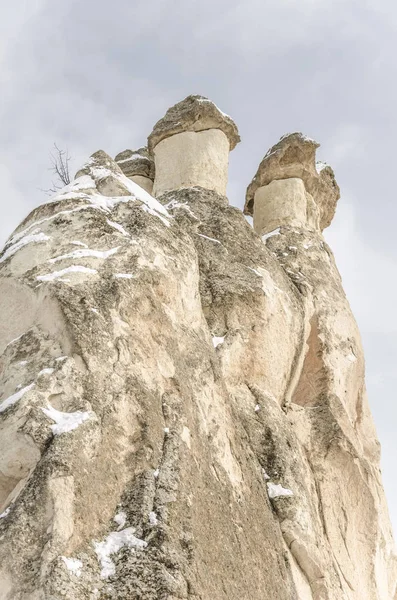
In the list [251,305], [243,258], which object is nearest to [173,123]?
[243,258]

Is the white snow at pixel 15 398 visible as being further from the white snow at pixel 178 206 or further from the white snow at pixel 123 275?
the white snow at pixel 178 206

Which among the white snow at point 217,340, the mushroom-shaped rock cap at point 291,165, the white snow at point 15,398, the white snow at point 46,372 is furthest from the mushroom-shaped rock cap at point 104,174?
the mushroom-shaped rock cap at point 291,165

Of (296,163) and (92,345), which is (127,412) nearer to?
(92,345)

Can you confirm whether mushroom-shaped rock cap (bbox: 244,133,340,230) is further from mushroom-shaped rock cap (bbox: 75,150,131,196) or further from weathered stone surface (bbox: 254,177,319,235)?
mushroom-shaped rock cap (bbox: 75,150,131,196)

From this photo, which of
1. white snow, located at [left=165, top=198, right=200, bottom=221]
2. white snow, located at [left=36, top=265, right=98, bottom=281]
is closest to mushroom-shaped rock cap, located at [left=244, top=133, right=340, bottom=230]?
white snow, located at [left=165, top=198, right=200, bottom=221]

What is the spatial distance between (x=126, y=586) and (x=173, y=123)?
7660mm

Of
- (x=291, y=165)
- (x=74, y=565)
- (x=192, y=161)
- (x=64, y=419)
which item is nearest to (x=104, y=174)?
(x=64, y=419)

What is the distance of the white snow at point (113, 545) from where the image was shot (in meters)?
3.71

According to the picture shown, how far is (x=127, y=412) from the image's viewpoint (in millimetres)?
4488

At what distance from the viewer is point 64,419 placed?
4.20 metres

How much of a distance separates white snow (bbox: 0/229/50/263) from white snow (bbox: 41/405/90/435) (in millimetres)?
1841

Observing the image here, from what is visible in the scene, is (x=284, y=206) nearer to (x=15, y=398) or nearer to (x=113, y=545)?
(x=15, y=398)

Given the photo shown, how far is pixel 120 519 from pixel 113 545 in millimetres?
174

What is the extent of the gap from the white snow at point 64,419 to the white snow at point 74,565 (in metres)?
0.74
